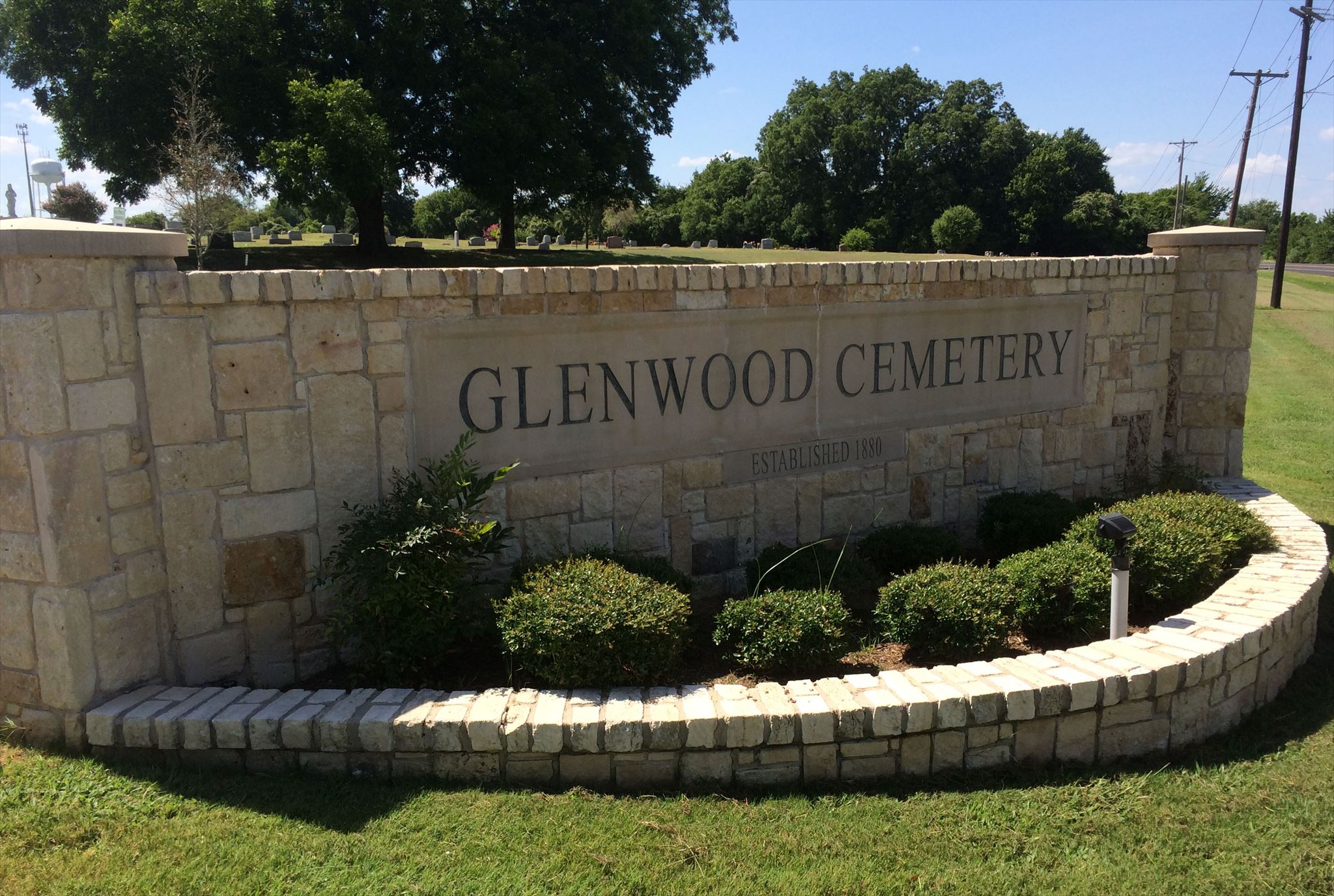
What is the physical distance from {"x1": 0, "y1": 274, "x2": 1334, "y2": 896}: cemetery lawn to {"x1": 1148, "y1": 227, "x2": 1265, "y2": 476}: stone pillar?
4.84 m

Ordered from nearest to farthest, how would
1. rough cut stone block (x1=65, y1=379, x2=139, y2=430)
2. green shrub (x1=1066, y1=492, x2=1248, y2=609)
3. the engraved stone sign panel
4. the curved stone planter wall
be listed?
the curved stone planter wall
rough cut stone block (x1=65, y1=379, x2=139, y2=430)
the engraved stone sign panel
green shrub (x1=1066, y1=492, x2=1248, y2=609)

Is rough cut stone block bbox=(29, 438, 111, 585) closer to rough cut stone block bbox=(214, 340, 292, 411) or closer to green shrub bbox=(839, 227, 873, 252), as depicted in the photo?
rough cut stone block bbox=(214, 340, 292, 411)

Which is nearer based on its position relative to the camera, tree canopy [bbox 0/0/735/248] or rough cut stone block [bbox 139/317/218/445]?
rough cut stone block [bbox 139/317/218/445]

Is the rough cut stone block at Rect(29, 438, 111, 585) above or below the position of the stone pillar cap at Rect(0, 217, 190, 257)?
below

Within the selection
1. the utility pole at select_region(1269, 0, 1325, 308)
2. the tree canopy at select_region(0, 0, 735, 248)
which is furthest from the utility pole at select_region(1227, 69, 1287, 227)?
the tree canopy at select_region(0, 0, 735, 248)

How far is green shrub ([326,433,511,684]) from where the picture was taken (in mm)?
4266

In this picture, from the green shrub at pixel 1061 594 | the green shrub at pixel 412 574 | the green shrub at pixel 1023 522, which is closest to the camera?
the green shrub at pixel 412 574

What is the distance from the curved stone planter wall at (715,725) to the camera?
12.5 ft

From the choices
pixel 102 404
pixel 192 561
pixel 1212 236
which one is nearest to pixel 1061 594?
pixel 1212 236

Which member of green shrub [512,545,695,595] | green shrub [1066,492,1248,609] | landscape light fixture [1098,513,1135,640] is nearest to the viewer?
landscape light fixture [1098,513,1135,640]

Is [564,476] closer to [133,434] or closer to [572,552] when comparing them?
[572,552]

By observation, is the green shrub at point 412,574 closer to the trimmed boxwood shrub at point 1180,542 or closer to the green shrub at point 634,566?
the green shrub at point 634,566

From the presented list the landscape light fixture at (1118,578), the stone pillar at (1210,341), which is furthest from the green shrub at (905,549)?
the stone pillar at (1210,341)

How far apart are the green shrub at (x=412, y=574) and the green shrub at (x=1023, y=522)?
3755mm
